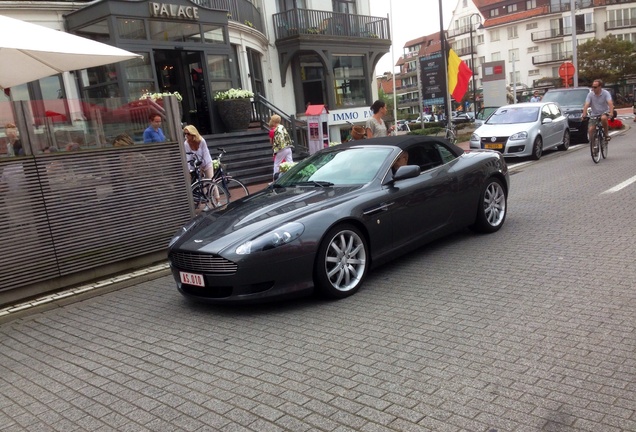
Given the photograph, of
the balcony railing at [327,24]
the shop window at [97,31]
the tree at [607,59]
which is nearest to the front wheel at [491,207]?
the shop window at [97,31]

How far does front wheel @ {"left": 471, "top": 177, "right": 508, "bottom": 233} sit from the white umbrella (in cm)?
500

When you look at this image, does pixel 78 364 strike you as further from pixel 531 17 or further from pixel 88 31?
pixel 531 17

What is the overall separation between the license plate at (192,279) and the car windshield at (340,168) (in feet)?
5.80

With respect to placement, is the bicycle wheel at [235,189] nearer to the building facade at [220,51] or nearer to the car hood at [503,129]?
the building facade at [220,51]

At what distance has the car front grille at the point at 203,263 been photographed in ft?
15.3

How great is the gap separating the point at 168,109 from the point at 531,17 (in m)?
85.7

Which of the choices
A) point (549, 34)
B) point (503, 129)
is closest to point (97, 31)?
point (503, 129)

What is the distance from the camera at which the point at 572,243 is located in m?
6.22

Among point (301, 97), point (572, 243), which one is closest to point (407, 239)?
point (572, 243)

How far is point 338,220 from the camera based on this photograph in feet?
16.4

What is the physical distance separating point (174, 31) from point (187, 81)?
1.87 metres

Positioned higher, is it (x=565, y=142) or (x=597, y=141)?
(x=597, y=141)

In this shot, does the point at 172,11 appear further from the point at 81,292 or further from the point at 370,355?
the point at 370,355

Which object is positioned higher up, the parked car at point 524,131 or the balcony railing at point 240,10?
the balcony railing at point 240,10
